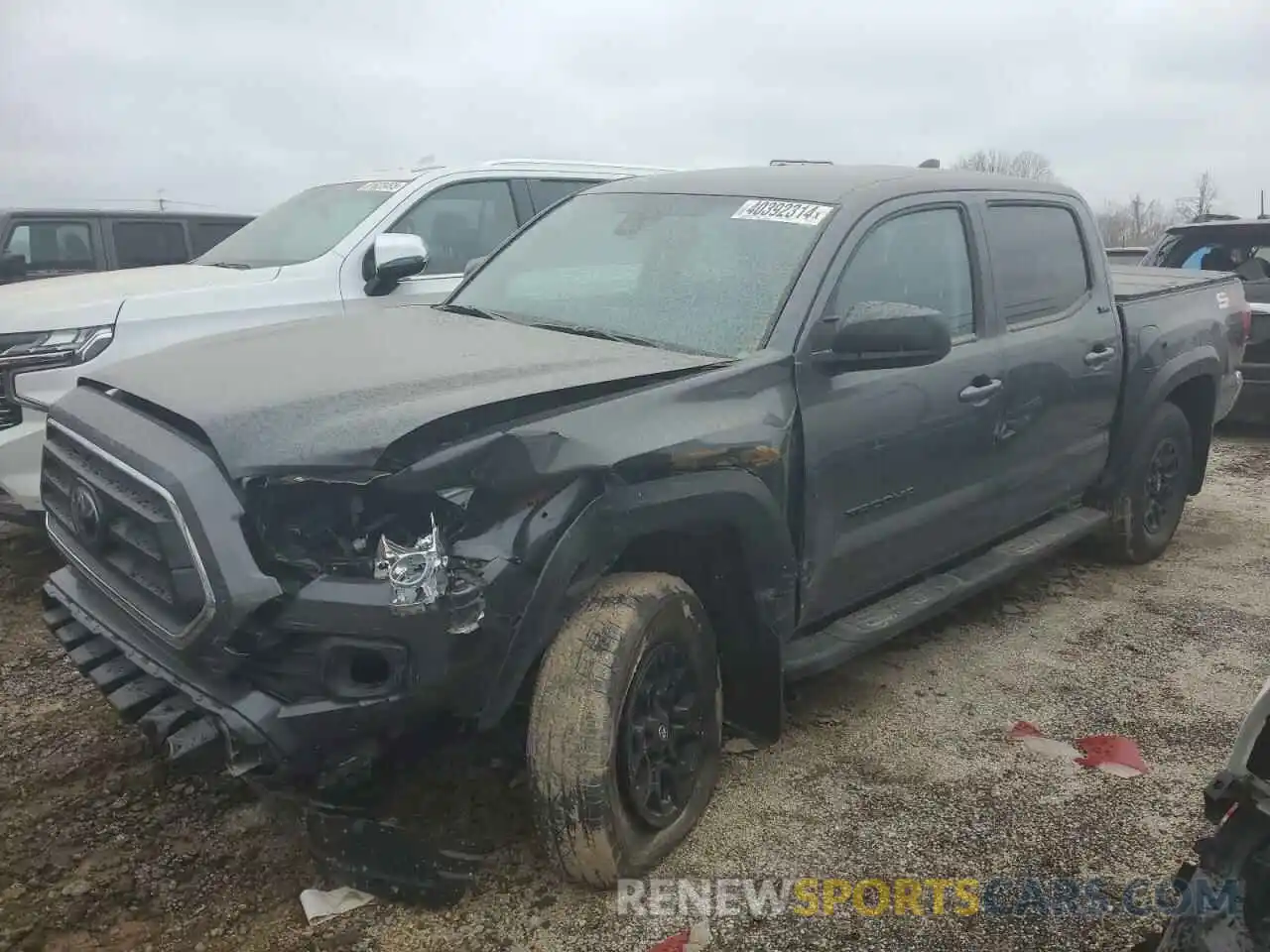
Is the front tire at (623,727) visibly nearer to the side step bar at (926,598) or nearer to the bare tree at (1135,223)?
the side step bar at (926,598)

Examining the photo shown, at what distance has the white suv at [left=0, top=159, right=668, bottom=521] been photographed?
14.7ft

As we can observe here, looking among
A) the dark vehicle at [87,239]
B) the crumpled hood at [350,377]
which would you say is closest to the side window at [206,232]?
the dark vehicle at [87,239]

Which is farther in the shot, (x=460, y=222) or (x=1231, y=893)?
(x=460, y=222)

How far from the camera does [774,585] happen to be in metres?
3.02

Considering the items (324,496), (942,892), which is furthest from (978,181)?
(324,496)

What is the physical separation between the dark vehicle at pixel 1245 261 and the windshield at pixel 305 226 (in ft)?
20.3

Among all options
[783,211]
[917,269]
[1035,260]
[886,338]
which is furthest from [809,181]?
[1035,260]

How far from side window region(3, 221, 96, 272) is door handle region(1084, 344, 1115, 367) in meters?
8.35

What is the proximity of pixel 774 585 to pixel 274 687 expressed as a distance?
1.40m

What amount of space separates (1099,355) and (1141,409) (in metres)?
0.52

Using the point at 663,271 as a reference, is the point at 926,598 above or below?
below

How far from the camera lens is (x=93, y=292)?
5004 millimetres

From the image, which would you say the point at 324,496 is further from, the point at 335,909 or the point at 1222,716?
the point at 1222,716

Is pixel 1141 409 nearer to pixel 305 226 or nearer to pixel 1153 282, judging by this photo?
pixel 1153 282
